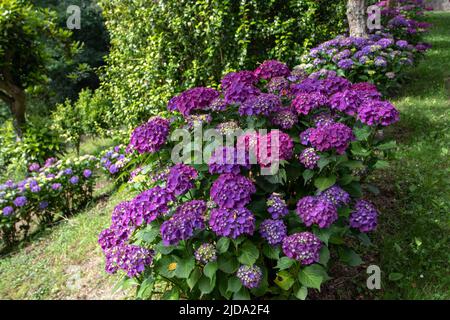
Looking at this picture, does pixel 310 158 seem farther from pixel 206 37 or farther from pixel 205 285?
pixel 206 37

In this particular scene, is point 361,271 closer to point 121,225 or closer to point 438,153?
point 121,225

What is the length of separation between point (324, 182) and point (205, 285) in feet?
2.97

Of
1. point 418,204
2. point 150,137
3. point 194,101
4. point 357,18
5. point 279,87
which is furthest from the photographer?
point 357,18

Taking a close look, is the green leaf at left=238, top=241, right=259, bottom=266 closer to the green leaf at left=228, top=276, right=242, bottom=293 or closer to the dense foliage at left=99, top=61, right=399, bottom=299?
the dense foliage at left=99, top=61, right=399, bottom=299

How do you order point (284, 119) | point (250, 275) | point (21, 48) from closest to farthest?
1. point (250, 275)
2. point (284, 119)
3. point (21, 48)

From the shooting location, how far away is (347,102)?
2.73 metres

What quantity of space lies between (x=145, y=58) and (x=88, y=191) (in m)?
2.32

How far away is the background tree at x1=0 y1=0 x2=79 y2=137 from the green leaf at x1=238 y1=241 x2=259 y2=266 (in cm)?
645

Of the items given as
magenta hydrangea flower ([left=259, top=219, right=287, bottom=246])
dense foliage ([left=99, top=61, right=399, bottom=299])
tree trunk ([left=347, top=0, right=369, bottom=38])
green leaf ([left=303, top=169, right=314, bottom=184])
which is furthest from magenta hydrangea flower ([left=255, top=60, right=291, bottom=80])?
tree trunk ([left=347, top=0, right=369, bottom=38])

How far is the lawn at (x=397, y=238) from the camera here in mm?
3000

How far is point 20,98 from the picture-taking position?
7.83 metres

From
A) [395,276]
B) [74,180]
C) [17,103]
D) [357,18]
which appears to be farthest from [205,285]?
[17,103]

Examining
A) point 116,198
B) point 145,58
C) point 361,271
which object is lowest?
point 116,198

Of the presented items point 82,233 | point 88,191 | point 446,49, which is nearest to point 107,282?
point 82,233
